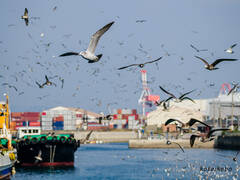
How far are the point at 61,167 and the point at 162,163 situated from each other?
14122 millimetres

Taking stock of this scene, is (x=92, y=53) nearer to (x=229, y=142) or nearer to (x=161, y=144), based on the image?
(x=229, y=142)

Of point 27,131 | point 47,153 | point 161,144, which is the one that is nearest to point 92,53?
point 47,153

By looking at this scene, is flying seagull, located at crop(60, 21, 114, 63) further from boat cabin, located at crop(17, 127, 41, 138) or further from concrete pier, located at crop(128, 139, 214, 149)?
concrete pier, located at crop(128, 139, 214, 149)

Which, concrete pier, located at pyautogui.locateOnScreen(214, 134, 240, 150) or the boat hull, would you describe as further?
concrete pier, located at pyautogui.locateOnScreen(214, 134, 240, 150)

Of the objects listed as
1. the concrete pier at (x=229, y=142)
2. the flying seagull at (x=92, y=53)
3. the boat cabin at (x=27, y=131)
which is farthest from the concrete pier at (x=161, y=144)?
the flying seagull at (x=92, y=53)

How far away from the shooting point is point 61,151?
64750mm

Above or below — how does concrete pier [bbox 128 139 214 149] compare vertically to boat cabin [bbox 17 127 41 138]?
below

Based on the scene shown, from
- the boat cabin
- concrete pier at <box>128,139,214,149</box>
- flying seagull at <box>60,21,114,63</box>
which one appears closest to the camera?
flying seagull at <box>60,21,114,63</box>

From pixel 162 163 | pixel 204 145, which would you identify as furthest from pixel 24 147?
pixel 204 145

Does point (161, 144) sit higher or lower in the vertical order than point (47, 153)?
lower

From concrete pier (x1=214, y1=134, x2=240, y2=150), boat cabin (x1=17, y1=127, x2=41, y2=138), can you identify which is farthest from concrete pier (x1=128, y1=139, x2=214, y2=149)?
boat cabin (x1=17, y1=127, x2=41, y2=138)

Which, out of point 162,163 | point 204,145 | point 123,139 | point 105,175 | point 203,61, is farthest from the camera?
point 123,139

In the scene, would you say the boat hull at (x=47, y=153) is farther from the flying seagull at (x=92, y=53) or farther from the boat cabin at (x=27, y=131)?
the flying seagull at (x=92, y=53)

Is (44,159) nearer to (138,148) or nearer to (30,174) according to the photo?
(30,174)
